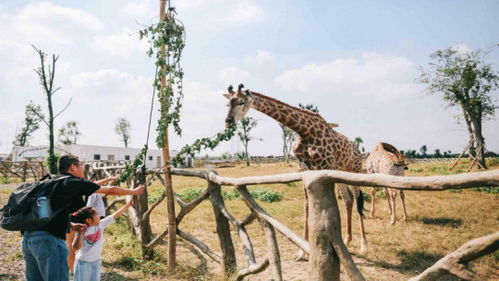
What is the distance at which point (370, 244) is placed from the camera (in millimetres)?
6180

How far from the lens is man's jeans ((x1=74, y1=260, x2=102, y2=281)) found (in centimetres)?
367

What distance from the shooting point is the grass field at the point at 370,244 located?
15.9 ft

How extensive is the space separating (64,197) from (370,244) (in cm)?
571

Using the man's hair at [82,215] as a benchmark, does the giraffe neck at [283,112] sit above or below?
above

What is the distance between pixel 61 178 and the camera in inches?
116

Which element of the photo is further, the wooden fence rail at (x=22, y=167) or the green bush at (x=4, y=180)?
the wooden fence rail at (x=22, y=167)

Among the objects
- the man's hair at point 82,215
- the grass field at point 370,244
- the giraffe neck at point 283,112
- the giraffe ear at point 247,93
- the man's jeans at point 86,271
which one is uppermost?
the giraffe ear at point 247,93

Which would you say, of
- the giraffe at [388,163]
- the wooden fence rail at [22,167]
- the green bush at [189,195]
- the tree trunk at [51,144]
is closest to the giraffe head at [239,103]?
the giraffe at [388,163]

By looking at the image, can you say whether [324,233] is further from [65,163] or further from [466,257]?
[65,163]

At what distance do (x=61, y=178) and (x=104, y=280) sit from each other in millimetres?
2701

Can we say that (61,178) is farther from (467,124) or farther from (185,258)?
(467,124)

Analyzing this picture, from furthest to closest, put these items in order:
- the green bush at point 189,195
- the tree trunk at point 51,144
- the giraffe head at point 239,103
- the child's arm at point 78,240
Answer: the tree trunk at point 51,144 < the green bush at point 189,195 < the giraffe head at point 239,103 < the child's arm at point 78,240

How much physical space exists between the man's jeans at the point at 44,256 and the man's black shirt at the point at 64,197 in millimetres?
76

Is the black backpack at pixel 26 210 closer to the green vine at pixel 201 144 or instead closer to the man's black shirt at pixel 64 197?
the man's black shirt at pixel 64 197
